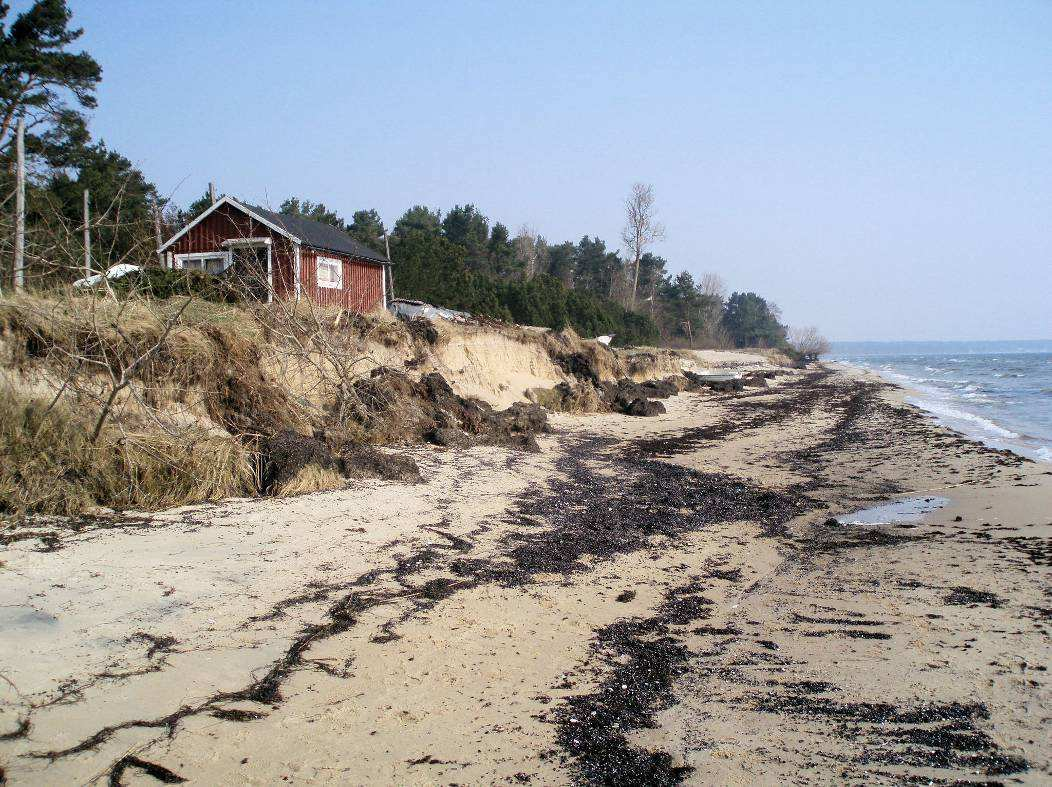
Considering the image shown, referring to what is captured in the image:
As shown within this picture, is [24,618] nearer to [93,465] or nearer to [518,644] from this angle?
[93,465]

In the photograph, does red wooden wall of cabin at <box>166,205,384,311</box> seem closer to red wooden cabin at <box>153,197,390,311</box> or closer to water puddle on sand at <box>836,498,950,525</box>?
red wooden cabin at <box>153,197,390,311</box>

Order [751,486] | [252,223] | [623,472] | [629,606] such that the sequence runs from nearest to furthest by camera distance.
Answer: [629,606] → [751,486] → [623,472] → [252,223]

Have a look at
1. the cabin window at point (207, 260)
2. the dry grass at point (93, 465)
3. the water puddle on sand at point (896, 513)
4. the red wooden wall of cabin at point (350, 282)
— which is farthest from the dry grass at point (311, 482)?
the cabin window at point (207, 260)

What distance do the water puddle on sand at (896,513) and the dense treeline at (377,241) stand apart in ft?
28.9

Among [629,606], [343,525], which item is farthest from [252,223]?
[629,606]

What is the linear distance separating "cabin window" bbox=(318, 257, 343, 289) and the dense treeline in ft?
14.1

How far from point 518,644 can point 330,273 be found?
1754 centimetres

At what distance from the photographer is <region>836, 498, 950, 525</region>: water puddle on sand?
28.2 feet

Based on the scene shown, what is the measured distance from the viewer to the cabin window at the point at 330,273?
2012 centimetres

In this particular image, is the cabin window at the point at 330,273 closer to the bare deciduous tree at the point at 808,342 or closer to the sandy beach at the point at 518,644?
the sandy beach at the point at 518,644

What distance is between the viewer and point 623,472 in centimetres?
1136

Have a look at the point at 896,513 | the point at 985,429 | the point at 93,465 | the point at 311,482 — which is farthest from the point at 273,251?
the point at 985,429

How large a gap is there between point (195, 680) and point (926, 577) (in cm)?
599

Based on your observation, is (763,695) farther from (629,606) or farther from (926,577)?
(926,577)
